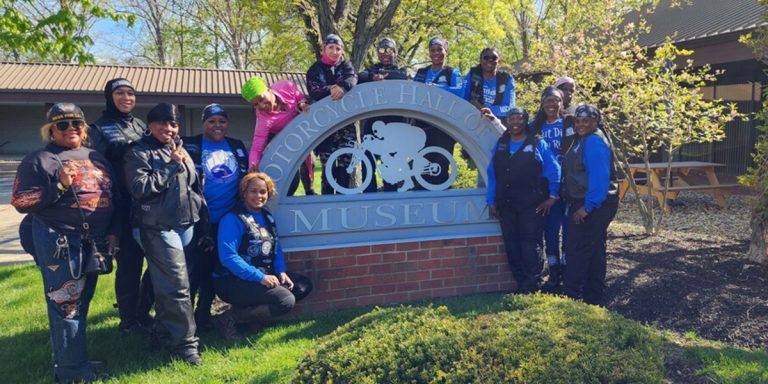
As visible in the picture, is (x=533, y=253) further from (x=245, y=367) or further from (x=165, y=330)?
(x=165, y=330)

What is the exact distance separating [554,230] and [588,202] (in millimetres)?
560

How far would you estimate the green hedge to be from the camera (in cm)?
229

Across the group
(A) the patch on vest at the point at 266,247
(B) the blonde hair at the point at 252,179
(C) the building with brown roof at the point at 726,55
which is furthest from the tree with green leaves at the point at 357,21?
(C) the building with brown roof at the point at 726,55

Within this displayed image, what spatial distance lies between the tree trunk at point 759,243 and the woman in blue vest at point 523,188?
2.20 m

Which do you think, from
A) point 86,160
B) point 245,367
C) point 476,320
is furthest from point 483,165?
point 86,160

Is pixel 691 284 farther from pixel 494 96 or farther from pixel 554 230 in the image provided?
pixel 494 96

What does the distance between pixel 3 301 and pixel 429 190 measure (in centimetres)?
378

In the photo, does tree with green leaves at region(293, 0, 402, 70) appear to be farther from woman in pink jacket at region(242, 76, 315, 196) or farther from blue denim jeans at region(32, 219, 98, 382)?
blue denim jeans at region(32, 219, 98, 382)

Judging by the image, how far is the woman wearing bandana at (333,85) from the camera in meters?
4.32

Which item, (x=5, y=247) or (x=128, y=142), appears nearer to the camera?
(x=128, y=142)

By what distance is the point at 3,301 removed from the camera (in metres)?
4.71

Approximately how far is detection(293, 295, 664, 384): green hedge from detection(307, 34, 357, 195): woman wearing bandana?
197cm

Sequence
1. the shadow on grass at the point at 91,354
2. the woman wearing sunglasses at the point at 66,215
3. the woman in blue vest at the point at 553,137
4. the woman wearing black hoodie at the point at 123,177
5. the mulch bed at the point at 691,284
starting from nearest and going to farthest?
the woman wearing sunglasses at the point at 66,215 < the shadow on grass at the point at 91,354 < the woman wearing black hoodie at the point at 123,177 < the mulch bed at the point at 691,284 < the woman in blue vest at the point at 553,137

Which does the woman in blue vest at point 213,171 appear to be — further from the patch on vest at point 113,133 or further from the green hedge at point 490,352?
the green hedge at point 490,352
